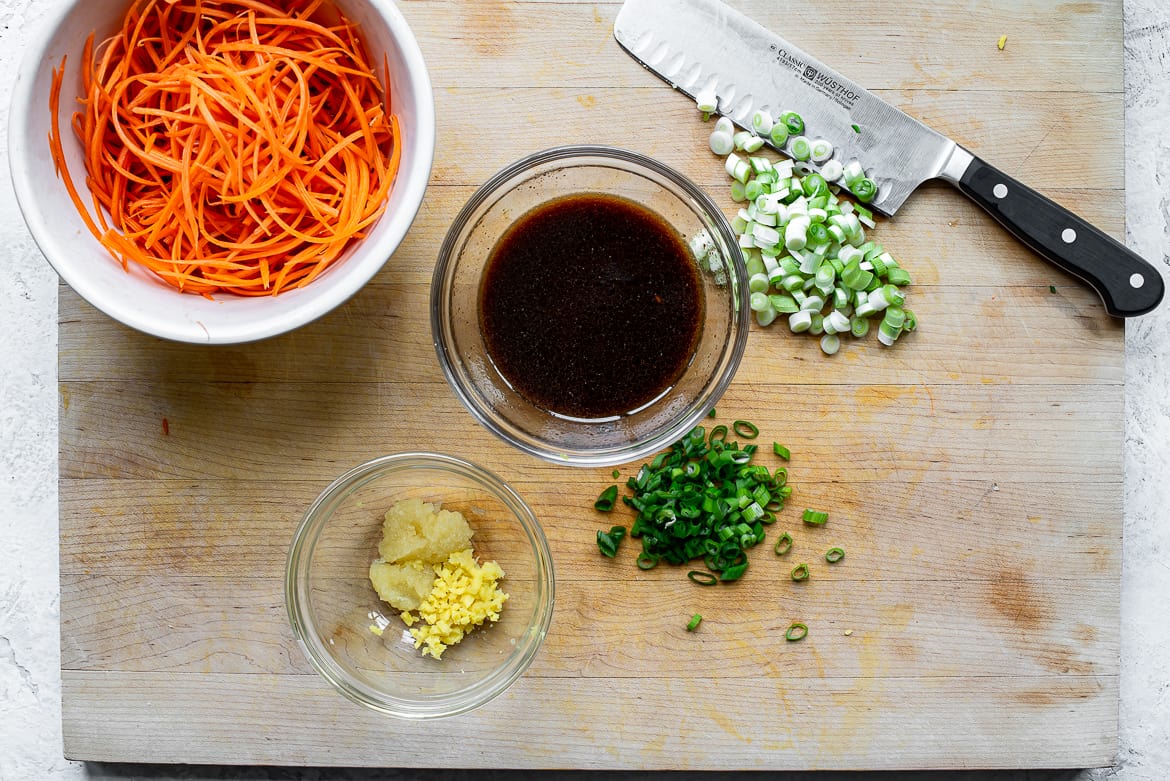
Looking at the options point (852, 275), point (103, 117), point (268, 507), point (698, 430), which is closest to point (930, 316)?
point (852, 275)

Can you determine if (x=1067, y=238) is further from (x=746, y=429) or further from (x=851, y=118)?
(x=746, y=429)

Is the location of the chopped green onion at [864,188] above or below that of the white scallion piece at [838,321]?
above

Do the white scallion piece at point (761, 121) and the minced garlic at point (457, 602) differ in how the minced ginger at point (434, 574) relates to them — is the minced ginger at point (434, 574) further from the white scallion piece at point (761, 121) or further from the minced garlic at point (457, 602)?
the white scallion piece at point (761, 121)

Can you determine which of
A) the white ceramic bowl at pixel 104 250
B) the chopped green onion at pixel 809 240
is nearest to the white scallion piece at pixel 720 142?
the chopped green onion at pixel 809 240

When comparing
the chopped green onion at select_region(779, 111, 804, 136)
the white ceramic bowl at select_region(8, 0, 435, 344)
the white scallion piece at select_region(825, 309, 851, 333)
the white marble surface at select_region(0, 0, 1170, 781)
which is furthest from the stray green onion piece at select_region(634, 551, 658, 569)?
the chopped green onion at select_region(779, 111, 804, 136)

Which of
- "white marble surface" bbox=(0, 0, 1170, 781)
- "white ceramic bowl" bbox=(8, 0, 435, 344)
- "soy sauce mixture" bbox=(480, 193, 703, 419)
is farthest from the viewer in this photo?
"white marble surface" bbox=(0, 0, 1170, 781)

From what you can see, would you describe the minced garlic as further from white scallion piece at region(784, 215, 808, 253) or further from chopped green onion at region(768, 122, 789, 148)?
chopped green onion at region(768, 122, 789, 148)

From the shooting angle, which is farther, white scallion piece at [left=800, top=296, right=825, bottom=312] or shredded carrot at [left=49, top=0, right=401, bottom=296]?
white scallion piece at [left=800, top=296, right=825, bottom=312]

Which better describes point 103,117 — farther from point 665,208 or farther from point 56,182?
point 665,208
